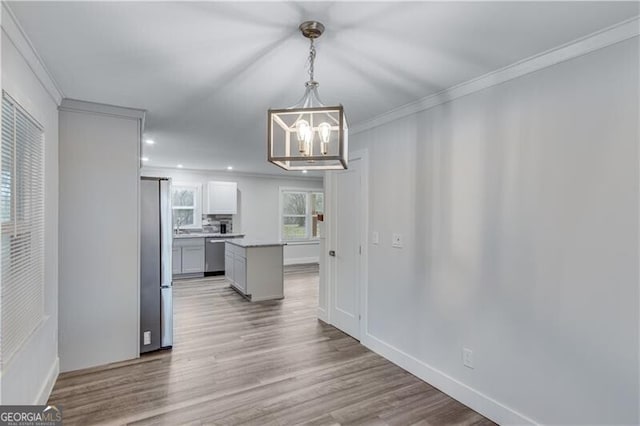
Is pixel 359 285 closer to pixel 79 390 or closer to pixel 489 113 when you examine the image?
pixel 489 113

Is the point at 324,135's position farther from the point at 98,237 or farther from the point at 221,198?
the point at 221,198

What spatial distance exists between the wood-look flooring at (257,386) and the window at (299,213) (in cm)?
487

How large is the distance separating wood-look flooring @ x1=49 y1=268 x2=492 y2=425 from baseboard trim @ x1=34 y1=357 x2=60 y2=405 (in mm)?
69

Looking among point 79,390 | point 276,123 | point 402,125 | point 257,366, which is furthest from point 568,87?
point 79,390

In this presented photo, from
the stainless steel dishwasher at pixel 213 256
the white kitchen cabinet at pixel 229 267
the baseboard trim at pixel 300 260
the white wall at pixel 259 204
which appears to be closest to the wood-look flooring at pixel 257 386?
the white kitchen cabinet at pixel 229 267

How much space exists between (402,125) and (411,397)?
7.77 feet

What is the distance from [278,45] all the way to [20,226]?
192cm

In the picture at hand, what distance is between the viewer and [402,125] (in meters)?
3.23

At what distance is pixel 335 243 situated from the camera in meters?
4.25

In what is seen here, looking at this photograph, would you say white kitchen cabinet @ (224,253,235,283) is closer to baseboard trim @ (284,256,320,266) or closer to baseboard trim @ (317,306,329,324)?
baseboard trim @ (317,306,329,324)

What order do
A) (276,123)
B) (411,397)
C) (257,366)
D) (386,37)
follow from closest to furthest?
(276,123)
(386,37)
(411,397)
(257,366)

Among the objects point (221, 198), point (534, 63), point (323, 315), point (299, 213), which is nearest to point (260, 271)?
point (323, 315)

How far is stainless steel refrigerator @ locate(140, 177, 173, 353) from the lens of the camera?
349cm

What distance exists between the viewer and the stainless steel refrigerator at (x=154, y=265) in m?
3.49
